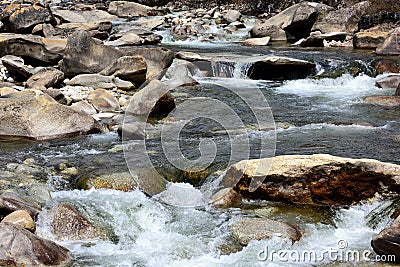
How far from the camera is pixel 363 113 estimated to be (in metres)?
10.2

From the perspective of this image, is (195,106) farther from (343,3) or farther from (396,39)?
(343,3)

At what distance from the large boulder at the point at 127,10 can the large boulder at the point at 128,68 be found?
16.4m

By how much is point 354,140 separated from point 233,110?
3136 millimetres

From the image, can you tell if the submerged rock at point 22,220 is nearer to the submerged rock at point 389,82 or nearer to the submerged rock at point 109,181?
the submerged rock at point 109,181

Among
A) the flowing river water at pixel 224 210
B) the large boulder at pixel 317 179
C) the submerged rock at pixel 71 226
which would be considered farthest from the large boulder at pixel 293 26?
the submerged rock at pixel 71 226

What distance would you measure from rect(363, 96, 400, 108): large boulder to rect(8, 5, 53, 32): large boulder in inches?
522

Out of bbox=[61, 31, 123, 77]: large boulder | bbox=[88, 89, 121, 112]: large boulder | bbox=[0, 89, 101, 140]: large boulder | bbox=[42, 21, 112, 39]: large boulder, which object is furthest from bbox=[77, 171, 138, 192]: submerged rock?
bbox=[42, 21, 112, 39]: large boulder

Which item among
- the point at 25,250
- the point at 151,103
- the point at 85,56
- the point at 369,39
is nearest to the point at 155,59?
the point at 85,56

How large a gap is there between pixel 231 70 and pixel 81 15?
1297 centimetres

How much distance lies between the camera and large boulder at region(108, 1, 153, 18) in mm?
28000

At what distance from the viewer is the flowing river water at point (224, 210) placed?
4.84 metres

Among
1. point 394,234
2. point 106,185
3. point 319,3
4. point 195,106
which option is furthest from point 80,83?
point 319,3

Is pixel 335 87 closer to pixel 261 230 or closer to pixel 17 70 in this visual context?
pixel 17 70

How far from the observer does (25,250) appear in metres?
4.32
